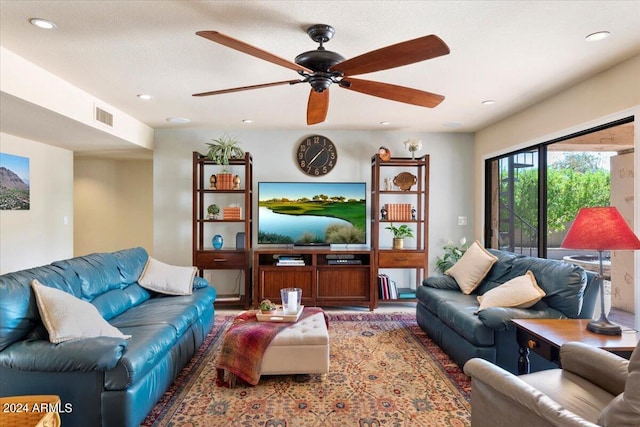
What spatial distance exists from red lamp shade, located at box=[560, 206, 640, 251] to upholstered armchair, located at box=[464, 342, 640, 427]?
0.66 m

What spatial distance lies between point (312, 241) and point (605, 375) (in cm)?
380

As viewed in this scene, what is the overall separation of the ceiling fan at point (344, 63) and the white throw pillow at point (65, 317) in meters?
1.75

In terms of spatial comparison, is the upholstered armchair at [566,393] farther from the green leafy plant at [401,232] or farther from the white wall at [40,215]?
the white wall at [40,215]

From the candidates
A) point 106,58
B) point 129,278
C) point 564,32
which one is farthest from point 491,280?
point 106,58

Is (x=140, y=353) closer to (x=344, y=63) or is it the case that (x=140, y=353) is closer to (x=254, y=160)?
(x=344, y=63)

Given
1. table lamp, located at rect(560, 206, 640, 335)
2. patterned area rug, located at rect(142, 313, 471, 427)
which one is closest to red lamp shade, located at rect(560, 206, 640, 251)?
table lamp, located at rect(560, 206, 640, 335)

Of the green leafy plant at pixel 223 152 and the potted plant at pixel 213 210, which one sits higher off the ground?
the green leafy plant at pixel 223 152

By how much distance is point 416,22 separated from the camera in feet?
7.80

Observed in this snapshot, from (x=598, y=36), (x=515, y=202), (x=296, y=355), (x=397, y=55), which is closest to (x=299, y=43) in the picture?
(x=397, y=55)

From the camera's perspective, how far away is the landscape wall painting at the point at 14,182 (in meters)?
4.75

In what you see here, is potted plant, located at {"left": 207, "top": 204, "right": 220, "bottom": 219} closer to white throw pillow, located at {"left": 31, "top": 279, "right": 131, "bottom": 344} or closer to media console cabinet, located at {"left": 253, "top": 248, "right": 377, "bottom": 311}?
media console cabinet, located at {"left": 253, "top": 248, "right": 377, "bottom": 311}

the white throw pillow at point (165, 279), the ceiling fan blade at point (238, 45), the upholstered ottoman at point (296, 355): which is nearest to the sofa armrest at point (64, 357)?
the upholstered ottoman at point (296, 355)

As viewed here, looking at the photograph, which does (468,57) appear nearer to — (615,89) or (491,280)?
(615,89)

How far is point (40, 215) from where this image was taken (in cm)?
543
